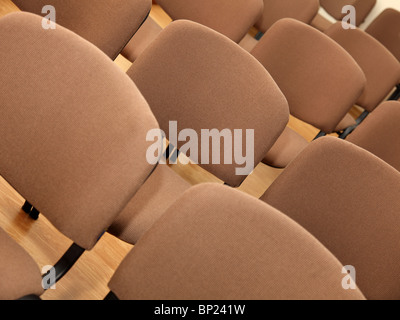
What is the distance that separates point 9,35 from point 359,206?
93cm

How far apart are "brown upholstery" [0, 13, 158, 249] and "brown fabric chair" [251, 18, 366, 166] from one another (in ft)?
3.35

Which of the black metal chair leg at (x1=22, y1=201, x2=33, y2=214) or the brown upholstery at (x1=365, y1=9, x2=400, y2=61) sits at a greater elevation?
the brown upholstery at (x1=365, y1=9, x2=400, y2=61)

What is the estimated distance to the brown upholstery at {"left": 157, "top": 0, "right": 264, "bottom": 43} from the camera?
1.97 m

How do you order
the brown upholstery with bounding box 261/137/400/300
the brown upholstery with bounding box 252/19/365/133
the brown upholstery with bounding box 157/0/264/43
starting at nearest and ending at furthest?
the brown upholstery with bounding box 261/137/400/300 < the brown upholstery with bounding box 252/19/365/133 < the brown upholstery with bounding box 157/0/264/43

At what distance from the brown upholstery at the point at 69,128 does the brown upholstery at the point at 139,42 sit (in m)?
0.84

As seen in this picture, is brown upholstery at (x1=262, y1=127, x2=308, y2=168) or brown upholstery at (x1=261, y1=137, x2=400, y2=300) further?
brown upholstery at (x1=262, y1=127, x2=308, y2=168)

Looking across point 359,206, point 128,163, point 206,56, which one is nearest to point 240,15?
point 206,56

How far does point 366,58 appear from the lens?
2.44 metres

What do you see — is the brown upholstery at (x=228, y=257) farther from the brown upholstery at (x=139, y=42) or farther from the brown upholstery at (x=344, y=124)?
the brown upholstery at (x=344, y=124)

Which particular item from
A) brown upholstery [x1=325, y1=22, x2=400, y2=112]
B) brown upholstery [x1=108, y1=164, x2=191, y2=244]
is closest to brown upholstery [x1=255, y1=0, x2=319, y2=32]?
brown upholstery [x1=325, y1=22, x2=400, y2=112]

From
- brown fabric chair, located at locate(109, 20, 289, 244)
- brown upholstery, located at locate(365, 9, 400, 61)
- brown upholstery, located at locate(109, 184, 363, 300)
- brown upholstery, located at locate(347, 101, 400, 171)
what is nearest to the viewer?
brown upholstery, located at locate(109, 184, 363, 300)

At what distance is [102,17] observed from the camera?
1458mm

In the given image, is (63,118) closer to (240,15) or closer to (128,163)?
(128,163)

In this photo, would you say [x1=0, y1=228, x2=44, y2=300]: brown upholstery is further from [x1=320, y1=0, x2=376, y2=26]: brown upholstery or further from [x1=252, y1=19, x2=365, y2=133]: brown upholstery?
[x1=320, y1=0, x2=376, y2=26]: brown upholstery
